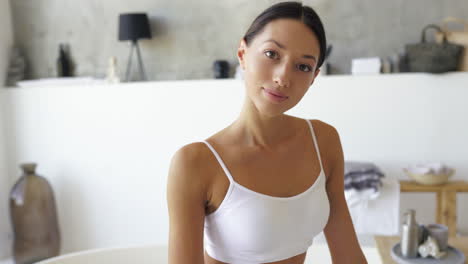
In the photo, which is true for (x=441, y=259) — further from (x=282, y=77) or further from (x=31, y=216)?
(x=31, y=216)

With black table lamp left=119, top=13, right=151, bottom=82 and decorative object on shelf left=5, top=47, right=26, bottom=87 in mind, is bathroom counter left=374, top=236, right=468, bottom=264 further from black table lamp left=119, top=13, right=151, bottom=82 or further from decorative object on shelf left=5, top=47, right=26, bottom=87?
decorative object on shelf left=5, top=47, right=26, bottom=87

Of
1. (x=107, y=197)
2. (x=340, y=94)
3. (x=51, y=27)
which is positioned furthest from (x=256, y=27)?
(x=51, y=27)

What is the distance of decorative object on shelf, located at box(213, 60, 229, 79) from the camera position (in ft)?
11.2

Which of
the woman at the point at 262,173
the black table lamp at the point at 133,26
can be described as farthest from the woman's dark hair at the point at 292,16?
the black table lamp at the point at 133,26

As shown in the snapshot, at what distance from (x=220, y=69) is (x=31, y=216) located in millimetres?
1683

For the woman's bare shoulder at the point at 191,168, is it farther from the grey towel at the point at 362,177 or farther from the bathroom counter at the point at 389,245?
the grey towel at the point at 362,177

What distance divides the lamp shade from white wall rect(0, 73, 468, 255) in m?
0.37

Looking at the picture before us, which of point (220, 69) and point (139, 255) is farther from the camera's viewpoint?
point (220, 69)

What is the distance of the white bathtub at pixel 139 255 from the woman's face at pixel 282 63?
1262 mm

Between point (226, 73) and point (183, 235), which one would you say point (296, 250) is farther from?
point (226, 73)

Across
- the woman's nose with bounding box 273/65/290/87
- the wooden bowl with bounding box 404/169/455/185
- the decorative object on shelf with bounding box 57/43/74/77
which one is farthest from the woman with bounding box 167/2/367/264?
the decorative object on shelf with bounding box 57/43/74/77

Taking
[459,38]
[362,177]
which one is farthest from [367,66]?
[362,177]

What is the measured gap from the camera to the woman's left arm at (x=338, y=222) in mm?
1019

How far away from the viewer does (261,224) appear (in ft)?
2.90
